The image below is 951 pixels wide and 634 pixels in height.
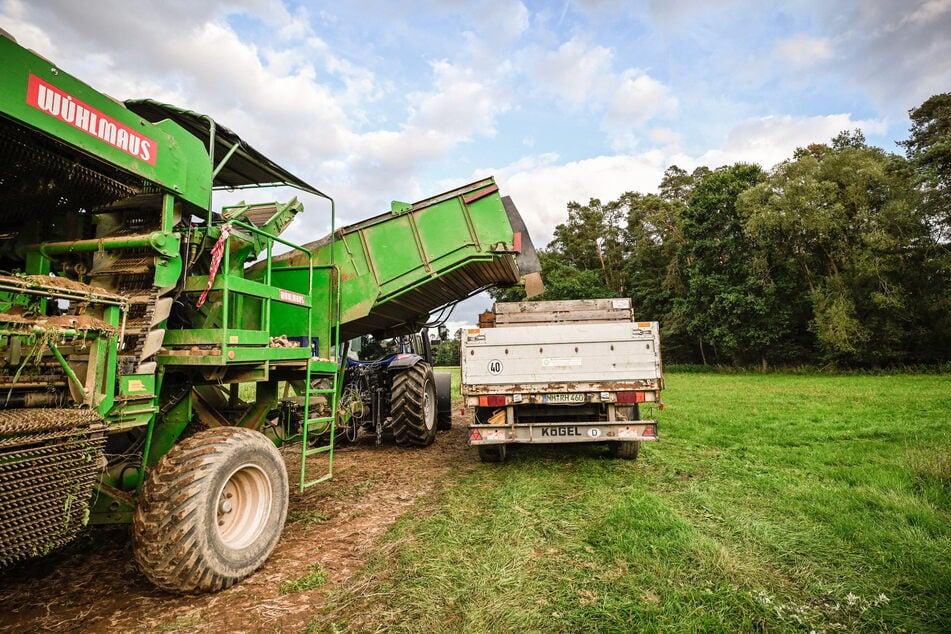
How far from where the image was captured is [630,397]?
18.6ft

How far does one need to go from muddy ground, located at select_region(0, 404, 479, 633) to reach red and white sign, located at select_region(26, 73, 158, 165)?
2.77 meters

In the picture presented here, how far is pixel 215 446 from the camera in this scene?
3051mm

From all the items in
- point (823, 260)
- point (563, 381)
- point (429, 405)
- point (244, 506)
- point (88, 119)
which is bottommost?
point (244, 506)

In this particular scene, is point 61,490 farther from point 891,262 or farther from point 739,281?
point 739,281

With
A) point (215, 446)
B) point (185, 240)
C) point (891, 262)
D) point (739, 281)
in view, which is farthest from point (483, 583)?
point (739, 281)

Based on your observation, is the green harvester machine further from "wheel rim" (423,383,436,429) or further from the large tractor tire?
"wheel rim" (423,383,436,429)

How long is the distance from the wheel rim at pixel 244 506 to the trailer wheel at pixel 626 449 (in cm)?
424

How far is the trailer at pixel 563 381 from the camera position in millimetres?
5652

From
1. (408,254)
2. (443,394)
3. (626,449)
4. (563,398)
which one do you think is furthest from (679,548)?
(443,394)

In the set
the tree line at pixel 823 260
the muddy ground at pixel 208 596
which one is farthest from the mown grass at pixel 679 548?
the tree line at pixel 823 260

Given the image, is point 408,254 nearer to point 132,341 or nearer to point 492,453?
point 492,453

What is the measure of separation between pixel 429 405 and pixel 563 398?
9.68 ft

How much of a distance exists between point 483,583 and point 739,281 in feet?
100

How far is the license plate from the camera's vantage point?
18.8 feet
